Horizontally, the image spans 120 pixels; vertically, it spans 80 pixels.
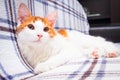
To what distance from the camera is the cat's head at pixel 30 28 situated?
3.00 ft

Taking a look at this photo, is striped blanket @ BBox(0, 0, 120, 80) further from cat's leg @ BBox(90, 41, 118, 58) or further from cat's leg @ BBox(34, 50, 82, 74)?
cat's leg @ BBox(90, 41, 118, 58)

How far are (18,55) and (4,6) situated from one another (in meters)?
0.20

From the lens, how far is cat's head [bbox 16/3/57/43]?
913 millimetres

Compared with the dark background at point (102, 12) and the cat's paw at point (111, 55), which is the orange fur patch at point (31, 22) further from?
the dark background at point (102, 12)

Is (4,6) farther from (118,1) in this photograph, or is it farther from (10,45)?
(118,1)

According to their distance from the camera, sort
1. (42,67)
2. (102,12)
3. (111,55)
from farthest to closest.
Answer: (102,12) → (111,55) → (42,67)

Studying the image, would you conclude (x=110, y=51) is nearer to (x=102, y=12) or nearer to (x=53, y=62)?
(x=53, y=62)

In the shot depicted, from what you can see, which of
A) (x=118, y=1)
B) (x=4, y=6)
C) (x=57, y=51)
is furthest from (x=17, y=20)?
(x=118, y=1)

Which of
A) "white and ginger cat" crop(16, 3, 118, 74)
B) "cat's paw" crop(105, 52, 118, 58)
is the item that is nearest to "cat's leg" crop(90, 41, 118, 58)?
"cat's paw" crop(105, 52, 118, 58)

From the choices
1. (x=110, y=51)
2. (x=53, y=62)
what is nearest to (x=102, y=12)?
(x=110, y=51)

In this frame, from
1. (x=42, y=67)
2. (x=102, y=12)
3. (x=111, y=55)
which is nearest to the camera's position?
(x=42, y=67)

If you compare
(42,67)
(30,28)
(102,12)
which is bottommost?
(42,67)

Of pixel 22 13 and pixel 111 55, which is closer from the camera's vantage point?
pixel 22 13

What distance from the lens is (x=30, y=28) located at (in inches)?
36.5
